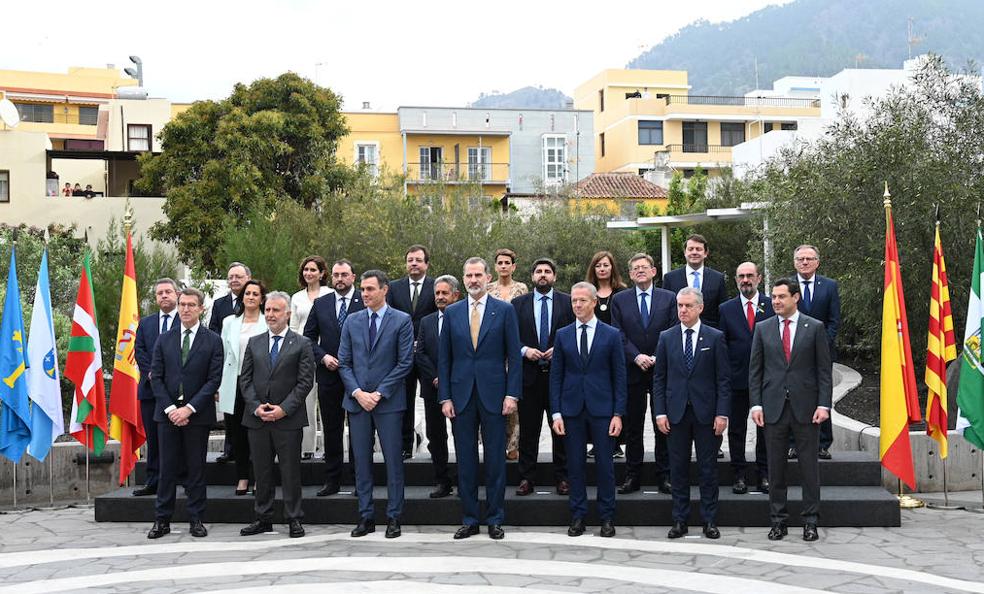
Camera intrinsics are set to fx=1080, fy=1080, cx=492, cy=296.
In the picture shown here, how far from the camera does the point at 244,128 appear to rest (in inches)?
1176


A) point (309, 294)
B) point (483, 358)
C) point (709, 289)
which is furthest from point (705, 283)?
point (309, 294)

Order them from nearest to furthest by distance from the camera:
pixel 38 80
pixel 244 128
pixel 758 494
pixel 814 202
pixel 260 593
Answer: pixel 260 593, pixel 758 494, pixel 814 202, pixel 244 128, pixel 38 80

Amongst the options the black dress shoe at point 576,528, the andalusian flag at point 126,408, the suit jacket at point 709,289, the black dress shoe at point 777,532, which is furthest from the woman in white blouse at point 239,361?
the black dress shoe at point 777,532

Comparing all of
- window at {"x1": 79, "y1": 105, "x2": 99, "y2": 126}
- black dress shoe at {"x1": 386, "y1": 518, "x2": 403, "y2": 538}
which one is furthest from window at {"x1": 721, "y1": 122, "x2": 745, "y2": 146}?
black dress shoe at {"x1": 386, "y1": 518, "x2": 403, "y2": 538}

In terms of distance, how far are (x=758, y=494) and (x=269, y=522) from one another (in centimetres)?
408

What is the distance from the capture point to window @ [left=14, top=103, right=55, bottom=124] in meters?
55.7

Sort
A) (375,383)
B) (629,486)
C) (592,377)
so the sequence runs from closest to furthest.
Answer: (592,377)
(375,383)
(629,486)

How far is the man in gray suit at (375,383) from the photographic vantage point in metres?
8.74

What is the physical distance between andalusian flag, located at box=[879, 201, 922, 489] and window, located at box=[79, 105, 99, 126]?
54.2 metres

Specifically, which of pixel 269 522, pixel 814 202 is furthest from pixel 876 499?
pixel 814 202

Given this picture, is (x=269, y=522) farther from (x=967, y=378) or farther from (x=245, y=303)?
(x=967, y=378)

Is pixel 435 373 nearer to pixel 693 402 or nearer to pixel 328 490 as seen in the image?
pixel 328 490

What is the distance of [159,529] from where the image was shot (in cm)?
883

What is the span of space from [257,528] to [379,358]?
1.72 metres
